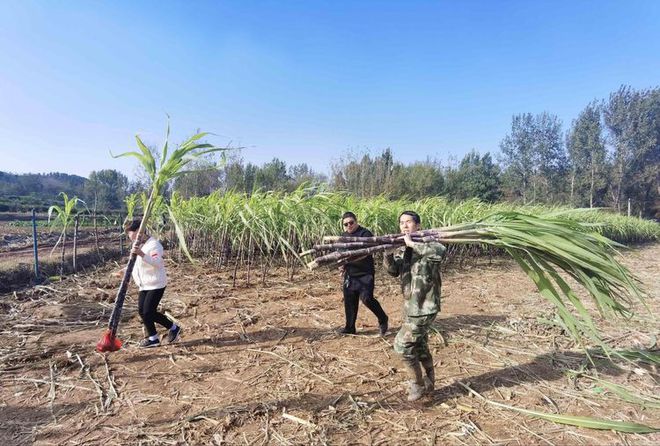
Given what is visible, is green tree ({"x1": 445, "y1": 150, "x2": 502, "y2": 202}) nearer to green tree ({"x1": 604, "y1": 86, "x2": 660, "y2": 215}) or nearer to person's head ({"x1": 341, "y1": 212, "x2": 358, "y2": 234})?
green tree ({"x1": 604, "y1": 86, "x2": 660, "y2": 215})

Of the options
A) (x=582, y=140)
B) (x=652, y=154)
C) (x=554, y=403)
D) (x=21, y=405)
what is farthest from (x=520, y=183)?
(x=21, y=405)

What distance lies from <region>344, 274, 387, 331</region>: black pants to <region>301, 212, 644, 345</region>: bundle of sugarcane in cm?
102

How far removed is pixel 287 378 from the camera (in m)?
2.99

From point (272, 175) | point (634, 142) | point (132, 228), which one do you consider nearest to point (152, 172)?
point (132, 228)

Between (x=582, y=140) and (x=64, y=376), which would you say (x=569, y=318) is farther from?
(x=582, y=140)

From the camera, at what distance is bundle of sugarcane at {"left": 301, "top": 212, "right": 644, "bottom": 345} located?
240cm

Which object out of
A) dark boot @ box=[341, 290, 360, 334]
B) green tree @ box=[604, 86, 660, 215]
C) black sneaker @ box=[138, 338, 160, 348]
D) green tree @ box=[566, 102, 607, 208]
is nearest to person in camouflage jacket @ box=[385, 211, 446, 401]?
dark boot @ box=[341, 290, 360, 334]

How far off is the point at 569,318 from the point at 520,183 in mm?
34763

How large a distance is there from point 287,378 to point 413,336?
4.01 ft

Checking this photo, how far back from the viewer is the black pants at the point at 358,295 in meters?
3.76

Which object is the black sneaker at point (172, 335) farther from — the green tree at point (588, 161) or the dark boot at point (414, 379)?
the green tree at point (588, 161)

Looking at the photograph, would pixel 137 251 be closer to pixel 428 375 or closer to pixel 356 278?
pixel 356 278

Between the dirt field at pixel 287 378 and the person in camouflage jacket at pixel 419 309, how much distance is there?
263 millimetres

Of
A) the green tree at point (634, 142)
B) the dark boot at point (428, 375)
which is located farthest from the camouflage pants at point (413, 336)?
the green tree at point (634, 142)
